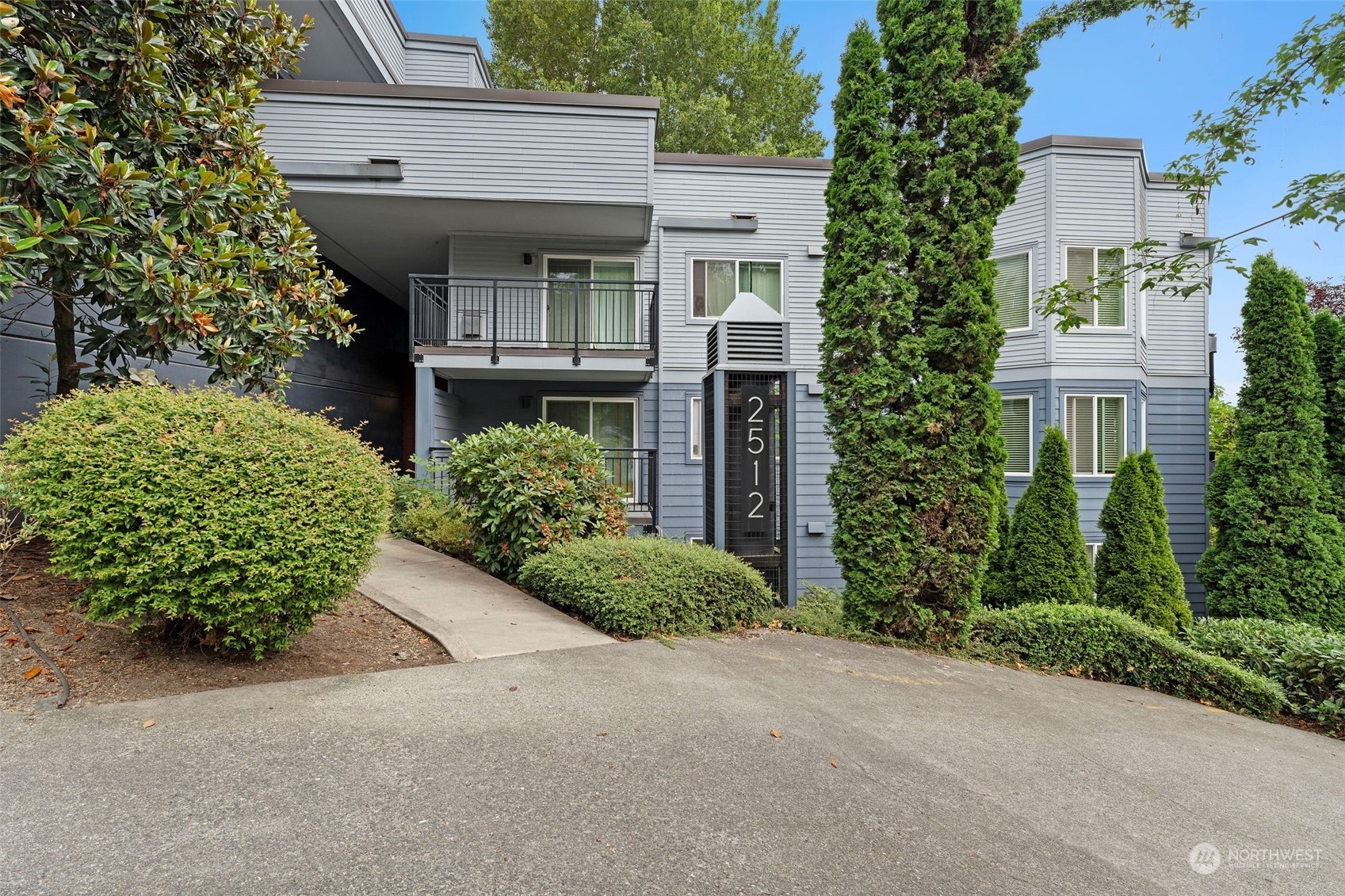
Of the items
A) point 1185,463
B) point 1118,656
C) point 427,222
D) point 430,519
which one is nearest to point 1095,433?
point 1185,463

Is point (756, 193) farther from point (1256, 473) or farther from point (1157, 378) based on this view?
point (1256, 473)

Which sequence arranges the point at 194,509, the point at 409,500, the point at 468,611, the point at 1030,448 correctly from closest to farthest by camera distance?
1. the point at 194,509
2. the point at 468,611
3. the point at 409,500
4. the point at 1030,448

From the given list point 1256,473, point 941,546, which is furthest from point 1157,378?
point 941,546

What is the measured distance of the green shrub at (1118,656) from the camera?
18.6ft

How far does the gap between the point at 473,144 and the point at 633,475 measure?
5.46 m

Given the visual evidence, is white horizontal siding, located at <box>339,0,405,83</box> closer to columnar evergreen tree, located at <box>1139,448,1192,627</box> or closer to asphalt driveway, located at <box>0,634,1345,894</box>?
asphalt driveway, located at <box>0,634,1345,894</box>

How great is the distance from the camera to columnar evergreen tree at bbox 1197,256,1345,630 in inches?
361

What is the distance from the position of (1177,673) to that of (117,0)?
1031 cm

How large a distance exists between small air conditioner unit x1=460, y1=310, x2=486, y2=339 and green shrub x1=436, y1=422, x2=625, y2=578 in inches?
137

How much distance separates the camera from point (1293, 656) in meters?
6.27

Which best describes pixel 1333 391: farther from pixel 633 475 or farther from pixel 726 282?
pixel 633 475

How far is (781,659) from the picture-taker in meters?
4.80

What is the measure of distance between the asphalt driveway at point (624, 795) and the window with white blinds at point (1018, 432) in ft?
24.5

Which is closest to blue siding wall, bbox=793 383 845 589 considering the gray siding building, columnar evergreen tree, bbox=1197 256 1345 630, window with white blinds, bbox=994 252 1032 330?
the gray siding building
